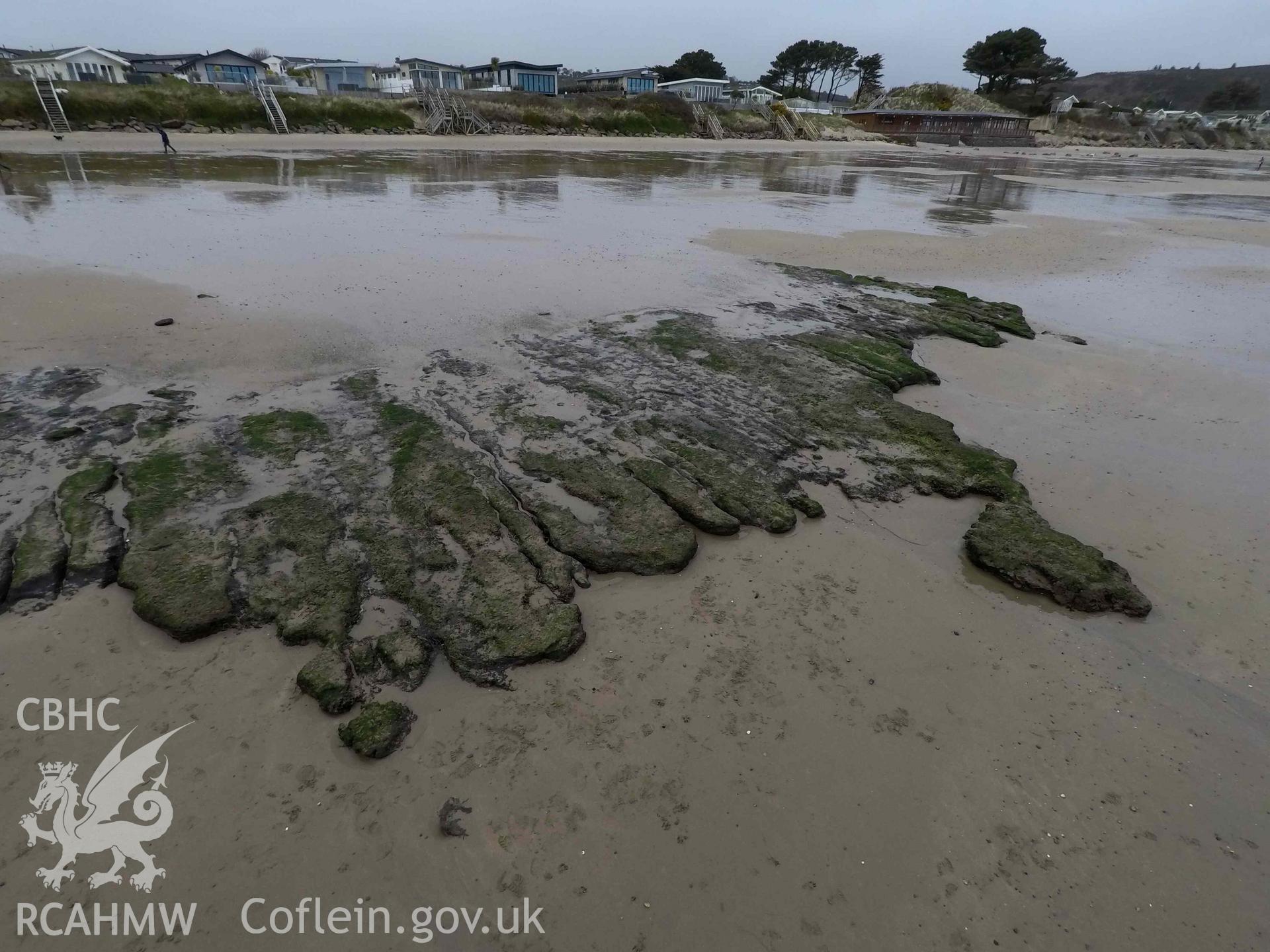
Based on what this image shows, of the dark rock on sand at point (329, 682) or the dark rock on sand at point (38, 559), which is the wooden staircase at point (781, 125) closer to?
the dark rock on sand at point (38, 559)

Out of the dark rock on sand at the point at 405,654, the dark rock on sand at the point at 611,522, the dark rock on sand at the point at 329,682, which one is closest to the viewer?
the dark rock on sand at the point at 329,682

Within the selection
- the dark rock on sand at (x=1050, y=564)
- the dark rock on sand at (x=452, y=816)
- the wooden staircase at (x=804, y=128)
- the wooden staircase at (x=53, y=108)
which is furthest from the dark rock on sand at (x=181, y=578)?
the wooden staircase at (x=804, y=128)

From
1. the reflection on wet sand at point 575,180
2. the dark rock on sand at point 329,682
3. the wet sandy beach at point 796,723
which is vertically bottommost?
the wet sandy beach at point 796,723

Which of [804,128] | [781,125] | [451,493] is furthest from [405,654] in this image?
[804,128]

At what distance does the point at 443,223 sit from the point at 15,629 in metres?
14.9

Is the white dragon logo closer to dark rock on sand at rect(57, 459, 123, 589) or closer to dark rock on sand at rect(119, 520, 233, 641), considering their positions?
dark rock on sand at rect(119, 520, 233, 641)

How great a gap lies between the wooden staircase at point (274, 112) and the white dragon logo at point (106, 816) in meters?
49.6

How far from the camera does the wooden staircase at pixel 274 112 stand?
42.2 metres

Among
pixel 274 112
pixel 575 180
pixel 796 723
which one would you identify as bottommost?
pixel 796 723

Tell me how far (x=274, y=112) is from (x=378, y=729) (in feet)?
172

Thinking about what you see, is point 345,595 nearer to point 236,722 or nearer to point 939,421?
point 236,722

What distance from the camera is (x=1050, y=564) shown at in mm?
5312

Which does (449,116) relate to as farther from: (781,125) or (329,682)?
(329,682)

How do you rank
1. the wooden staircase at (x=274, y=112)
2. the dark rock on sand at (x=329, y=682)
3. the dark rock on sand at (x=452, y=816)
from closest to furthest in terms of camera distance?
1. the dark rock on sand at (x=452, y=816)
2. the dark rock on sand at (x=329, y=682)
3. the wooden staircase at (x=274, y=112)
